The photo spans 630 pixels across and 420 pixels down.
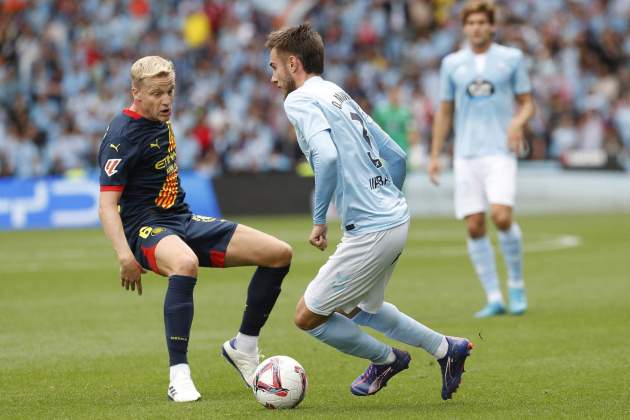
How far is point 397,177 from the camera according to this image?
6293mm

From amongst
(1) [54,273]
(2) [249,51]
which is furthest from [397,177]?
(2) [249,51]

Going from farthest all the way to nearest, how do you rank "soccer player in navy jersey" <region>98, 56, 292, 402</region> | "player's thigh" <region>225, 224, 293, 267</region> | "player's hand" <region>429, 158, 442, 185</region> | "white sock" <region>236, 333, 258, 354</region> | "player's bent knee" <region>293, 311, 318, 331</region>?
"player's hand" <region>429, 158, 442, 185</region>
"white sock" <region>236, 333, 258, 354</region>
"player's thigh" <region>225, 224, 293, 267</region>
"soccer player in navy jersey" <region>98, 56, 292, 402</region>
"player's bent knee" <region>293, 311, 318, 331</region>

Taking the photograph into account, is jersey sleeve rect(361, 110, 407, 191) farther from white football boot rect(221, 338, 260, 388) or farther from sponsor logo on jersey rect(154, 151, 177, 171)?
white football boot rect(221, 338, 260, 388)

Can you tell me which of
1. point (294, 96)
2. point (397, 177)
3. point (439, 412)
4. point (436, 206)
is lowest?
point (436, 206)

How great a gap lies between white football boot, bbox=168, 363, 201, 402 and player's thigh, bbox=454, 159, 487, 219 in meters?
4.32

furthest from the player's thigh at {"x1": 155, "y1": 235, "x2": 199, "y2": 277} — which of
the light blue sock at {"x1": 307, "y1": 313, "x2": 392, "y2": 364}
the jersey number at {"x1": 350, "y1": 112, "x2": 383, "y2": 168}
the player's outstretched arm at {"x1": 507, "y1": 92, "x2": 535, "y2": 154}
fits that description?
the player's outstretched arm at {"x1": 507, "y1": 92, "x2": 535, "y2": 154}

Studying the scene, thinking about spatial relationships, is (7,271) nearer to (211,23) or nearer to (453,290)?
(453,290)

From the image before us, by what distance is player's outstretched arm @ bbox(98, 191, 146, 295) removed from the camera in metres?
6.19

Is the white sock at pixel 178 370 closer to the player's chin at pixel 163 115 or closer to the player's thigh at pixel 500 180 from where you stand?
the player's chin at pixel 163 115

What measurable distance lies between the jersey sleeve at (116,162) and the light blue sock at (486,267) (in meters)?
4.52

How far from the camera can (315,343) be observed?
8500mm

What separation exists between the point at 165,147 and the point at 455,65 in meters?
4.27

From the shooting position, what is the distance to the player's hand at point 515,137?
9.76 metres

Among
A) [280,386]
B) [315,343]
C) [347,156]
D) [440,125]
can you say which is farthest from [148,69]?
[440,125]
